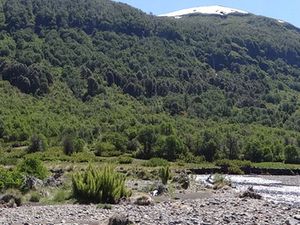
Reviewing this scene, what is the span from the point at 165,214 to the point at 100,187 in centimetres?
869

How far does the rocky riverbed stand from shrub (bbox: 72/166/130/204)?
1.52 m

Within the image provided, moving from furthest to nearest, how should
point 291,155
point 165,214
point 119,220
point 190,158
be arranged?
point 291,155 → point 190,158 → point 165,214 → point 119,220

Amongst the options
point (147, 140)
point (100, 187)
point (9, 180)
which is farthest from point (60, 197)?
point (147, 140)

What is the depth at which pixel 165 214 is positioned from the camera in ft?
113

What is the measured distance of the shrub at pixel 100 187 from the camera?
41438 millimetres

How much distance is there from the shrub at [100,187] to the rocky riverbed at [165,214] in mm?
1517

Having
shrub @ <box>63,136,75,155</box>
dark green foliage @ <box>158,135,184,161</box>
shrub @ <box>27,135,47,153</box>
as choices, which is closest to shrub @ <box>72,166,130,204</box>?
shrub @ <box>63,136,75,155</box>

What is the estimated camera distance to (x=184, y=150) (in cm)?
14375

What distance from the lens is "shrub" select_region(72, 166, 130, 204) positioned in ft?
136

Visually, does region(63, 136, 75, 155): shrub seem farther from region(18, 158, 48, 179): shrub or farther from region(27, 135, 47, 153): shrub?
region(18, 158, 48, 179): shrub

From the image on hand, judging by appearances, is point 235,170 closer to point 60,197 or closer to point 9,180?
point 9,180

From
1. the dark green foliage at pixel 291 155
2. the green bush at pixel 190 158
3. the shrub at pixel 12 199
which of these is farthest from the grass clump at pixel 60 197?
the dark green foliage at pixel 291 155

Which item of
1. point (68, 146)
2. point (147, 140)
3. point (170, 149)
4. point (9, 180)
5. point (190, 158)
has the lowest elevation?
point (190, 158)

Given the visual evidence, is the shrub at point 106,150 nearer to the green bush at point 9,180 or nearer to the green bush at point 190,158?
the green bush at point 190,158
